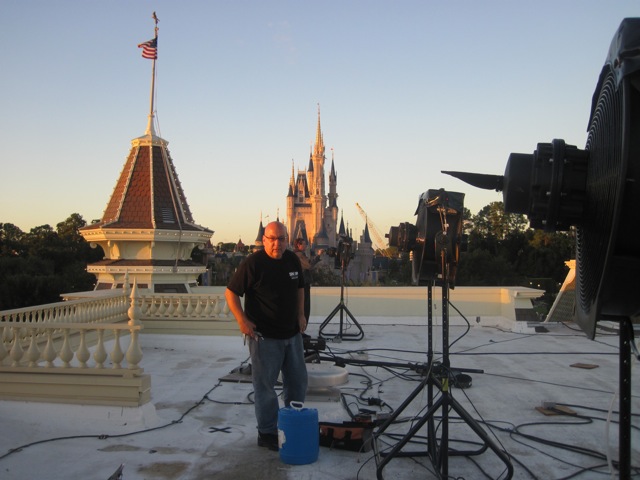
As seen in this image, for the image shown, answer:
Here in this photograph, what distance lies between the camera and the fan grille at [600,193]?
1.92 metres

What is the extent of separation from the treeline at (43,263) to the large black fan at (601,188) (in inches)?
1625

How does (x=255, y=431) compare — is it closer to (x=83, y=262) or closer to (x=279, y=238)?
(x=279, y=238)

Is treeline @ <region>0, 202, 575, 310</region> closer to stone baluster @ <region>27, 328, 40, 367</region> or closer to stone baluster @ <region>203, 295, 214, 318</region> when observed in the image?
stone baluster @ <region>203, 295, 214, 318</region>

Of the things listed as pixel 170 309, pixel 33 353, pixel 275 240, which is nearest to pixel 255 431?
pixel 275 240

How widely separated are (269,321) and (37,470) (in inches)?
80.9

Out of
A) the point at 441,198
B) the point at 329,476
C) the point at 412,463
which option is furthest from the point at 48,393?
the point at 441,198

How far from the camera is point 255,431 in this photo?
526 cm

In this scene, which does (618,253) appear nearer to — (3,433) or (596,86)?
(596,86)

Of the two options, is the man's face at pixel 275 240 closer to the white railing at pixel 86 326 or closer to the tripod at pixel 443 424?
the tripod at pixel 443 424

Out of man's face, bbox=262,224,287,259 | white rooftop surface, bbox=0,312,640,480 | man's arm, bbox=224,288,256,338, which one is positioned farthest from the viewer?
man's face, bbox=262,224,287,259

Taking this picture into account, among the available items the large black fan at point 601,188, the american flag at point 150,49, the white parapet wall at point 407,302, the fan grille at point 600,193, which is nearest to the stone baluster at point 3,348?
the large black fan at point 601,188

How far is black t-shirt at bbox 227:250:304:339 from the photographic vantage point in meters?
4.84

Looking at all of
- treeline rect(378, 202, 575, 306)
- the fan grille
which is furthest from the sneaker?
treeline rect(378, 202, 575, 306)

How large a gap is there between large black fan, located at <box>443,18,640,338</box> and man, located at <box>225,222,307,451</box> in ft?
8.82
